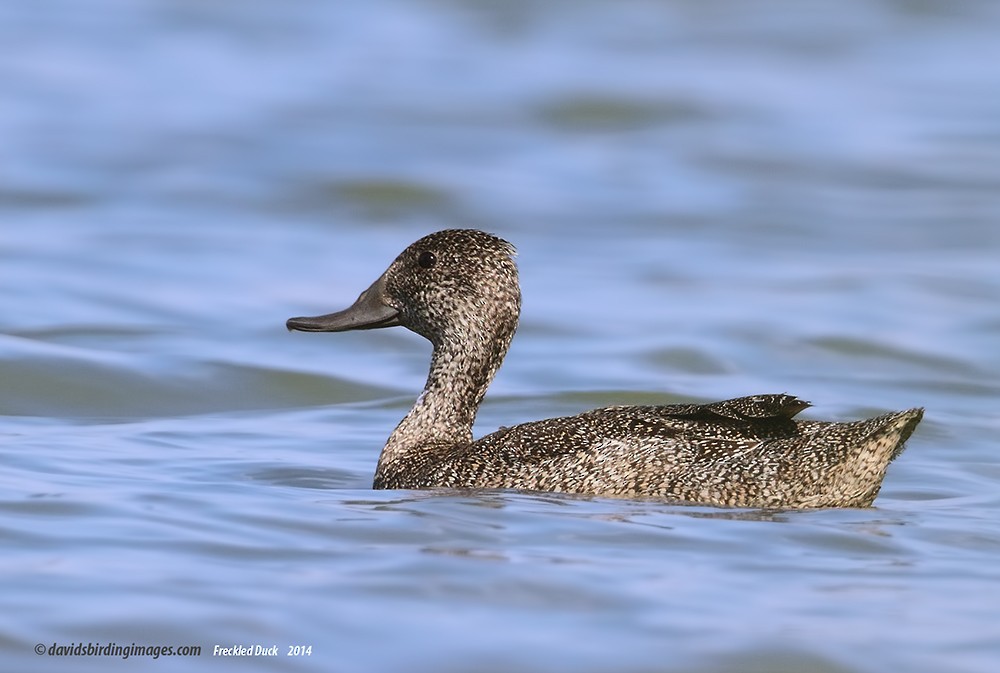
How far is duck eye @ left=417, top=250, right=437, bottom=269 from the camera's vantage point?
30.4 ft

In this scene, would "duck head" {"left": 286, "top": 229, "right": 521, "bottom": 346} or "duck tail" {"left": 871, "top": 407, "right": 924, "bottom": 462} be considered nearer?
"duck tail" {"left": 871, "top": 407, "right": 924, "bottom": 462}

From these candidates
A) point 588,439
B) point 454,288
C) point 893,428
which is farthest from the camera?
point 454,288

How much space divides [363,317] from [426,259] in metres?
0.45

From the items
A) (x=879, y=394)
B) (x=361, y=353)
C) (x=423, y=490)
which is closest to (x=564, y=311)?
(x=361, y=353)

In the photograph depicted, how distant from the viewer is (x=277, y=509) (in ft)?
27.2

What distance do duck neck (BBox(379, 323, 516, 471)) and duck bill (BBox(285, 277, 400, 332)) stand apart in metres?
0.31

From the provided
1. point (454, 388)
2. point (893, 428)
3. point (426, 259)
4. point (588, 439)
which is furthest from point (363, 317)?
point (893, 428)

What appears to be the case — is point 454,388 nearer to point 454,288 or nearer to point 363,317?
point 454,288

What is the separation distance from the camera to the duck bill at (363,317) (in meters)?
9.46

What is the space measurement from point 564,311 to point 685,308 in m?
0.89

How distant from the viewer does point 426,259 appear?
9.29m

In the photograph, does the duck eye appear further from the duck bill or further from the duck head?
the duck bill

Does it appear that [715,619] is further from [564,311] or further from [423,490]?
[564,311]

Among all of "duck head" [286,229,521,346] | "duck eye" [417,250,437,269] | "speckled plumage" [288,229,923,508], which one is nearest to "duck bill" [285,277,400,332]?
"duck head" [286,229,521,346]
